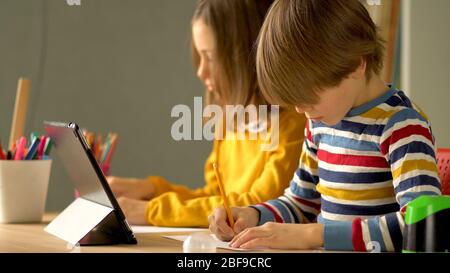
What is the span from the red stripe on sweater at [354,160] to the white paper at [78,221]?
0.23 m

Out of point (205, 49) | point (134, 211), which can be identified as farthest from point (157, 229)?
point (205, 49)

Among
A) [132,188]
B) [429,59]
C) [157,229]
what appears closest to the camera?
[157,229]

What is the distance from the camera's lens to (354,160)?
780 millimetres

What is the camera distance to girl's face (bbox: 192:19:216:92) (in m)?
1.09

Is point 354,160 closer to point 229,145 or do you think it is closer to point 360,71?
point 360,71

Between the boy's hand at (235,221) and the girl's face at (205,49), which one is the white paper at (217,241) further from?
the girl's face at (205,49)

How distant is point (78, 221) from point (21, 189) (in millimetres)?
181

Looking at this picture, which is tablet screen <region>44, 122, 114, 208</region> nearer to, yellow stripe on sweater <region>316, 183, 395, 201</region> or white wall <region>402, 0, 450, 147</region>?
yellow stripe on sweater <region>316, 183, 395, 201</region>

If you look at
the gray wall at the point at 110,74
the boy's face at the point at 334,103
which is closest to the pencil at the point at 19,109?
the gray wall at the point at 110,74

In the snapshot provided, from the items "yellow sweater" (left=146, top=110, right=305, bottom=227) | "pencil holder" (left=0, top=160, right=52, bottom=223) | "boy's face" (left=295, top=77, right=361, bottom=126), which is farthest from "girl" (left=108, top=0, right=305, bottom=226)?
"boy's face" (left=295, top=77, right=361, bottom=126)

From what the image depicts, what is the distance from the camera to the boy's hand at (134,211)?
3.21 feet
